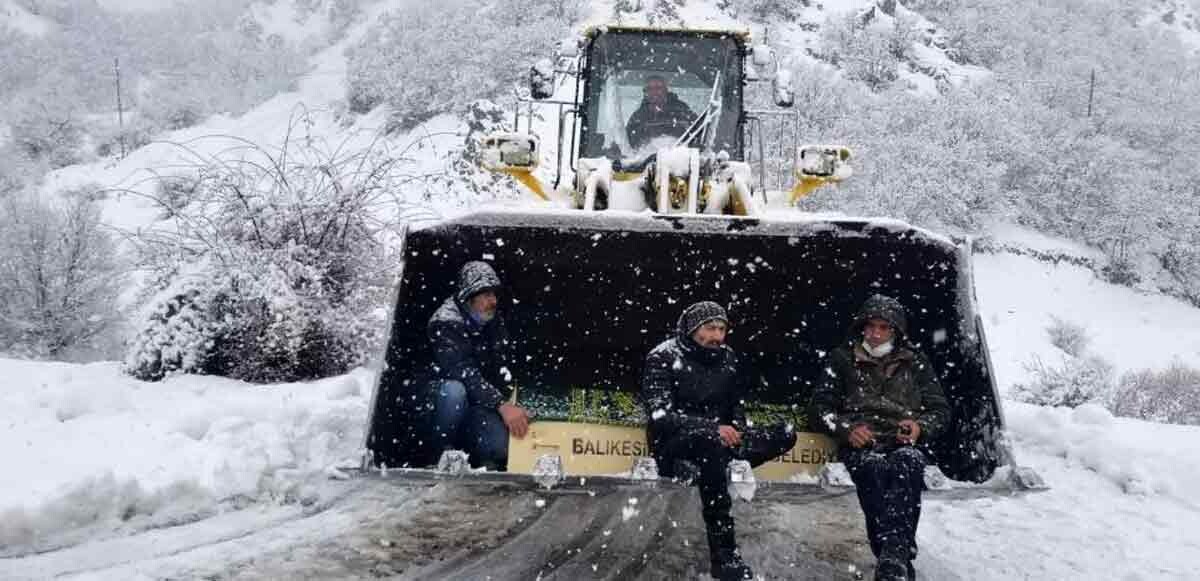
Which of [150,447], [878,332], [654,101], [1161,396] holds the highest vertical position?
[654,101]

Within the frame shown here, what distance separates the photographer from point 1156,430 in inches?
243

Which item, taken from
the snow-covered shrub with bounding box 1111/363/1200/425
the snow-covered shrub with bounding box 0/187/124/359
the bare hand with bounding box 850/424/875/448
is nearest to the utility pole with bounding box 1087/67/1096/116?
the snow-covered shrub with bounding box 1111/363/1200/425

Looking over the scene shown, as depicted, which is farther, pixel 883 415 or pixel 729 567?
pixel 883 415

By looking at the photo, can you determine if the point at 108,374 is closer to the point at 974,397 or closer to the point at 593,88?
the point at 593,88

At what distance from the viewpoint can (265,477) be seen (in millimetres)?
4863

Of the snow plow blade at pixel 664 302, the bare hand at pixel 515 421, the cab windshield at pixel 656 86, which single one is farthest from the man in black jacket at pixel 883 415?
the cab windshield at pixel 656 86

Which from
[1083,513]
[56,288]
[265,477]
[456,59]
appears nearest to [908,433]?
[1083,513]

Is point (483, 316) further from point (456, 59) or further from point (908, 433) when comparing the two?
point (456, 59)

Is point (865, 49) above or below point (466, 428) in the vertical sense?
above

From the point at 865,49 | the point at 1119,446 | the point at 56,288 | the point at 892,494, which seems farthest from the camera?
the point at 865,49

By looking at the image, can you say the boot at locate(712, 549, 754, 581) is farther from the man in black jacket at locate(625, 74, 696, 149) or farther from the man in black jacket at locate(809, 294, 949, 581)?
the man in black jacket at locate(625, 74, 696, 149)

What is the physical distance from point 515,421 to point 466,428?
0.85 feet

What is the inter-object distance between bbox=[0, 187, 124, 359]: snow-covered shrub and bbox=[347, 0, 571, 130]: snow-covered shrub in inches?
386

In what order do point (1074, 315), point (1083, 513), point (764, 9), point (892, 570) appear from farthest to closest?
point (764, 9)
point (1074, 315)
point (1083, 513)
point (892, 570)
